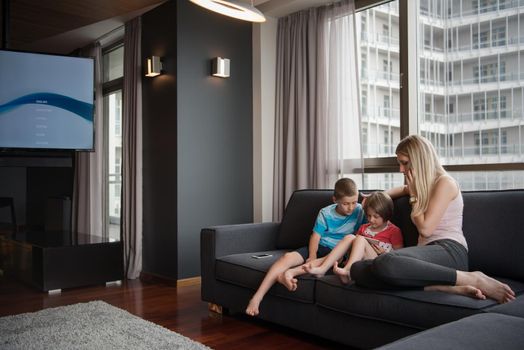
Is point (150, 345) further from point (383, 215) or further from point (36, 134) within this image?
point (36, 134)

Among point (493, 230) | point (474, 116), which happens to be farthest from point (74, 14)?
point (493, 230)

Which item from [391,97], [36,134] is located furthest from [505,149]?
[36,134]

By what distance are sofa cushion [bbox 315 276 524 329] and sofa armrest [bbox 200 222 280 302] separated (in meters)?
0.96

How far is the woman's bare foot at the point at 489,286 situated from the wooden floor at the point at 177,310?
2.97 feet

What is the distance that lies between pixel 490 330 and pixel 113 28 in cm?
495

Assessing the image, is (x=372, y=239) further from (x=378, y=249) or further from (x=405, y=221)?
(x=405, y=221)

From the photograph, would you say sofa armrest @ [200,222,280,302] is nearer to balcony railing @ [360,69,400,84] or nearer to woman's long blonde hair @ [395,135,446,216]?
woman's long blonde hair @ [395,135,446,216]

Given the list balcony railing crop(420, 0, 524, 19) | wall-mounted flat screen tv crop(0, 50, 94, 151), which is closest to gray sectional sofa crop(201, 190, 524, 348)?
balcony railing crop(420, 0, 524, 19)

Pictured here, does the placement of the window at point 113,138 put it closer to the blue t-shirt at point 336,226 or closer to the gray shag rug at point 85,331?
the gray shag rug at point 85,331

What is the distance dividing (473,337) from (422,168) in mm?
1241

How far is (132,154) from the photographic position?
4848 millimetres

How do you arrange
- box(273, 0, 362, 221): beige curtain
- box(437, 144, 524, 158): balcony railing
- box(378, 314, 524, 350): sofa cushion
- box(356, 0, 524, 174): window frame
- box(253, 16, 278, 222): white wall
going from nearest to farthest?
box(378, 314, 524, 350): sofa cushion
box(437, 144, 524, 158): balcony railing
box(356, 0, 524, 174): window frame
box(273, 0, 362, 221): beige curtain
box(253, 16, 278, 222): white wall

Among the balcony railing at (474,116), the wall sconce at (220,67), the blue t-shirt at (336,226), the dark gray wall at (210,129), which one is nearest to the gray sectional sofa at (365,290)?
the blue t-shirt at (336,226)

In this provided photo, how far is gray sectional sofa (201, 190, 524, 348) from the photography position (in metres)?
2.16
